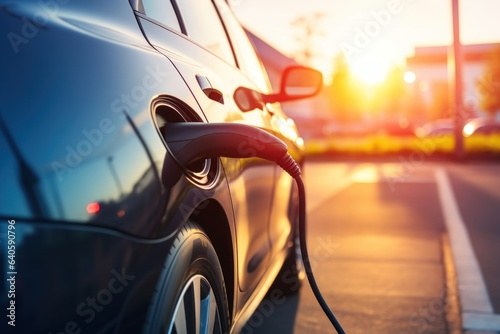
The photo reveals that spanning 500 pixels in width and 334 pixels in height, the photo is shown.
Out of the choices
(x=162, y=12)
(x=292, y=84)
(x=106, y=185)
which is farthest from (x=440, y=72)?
(x=106, y=185)

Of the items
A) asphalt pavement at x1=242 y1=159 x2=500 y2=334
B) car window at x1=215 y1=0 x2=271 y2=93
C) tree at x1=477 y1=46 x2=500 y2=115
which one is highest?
car window at x1=215 y1=0 x2=271 y2=93

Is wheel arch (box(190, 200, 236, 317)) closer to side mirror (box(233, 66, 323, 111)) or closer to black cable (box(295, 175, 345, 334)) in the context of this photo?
black cable (box(295, 175, 345, 334))

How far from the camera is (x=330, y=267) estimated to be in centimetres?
549

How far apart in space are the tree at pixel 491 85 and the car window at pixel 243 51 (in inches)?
2204

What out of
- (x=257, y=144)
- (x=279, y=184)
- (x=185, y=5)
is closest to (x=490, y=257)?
(x=279, y=184)

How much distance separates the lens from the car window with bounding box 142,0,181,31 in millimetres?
2569

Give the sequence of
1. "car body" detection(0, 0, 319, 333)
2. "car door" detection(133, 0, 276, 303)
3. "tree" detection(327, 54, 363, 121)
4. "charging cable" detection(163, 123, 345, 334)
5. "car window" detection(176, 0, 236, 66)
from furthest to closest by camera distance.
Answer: "tree" detection(327, 54, 363, 121)
"car window" detection(176, 0, 236, 66)
"car door" detection(133, 0, 276, 303)
"charging cable" detection(163, 123, 345, 334)
"car body" detection(0, 0, 319, 333)

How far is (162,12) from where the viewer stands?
9.08 ft

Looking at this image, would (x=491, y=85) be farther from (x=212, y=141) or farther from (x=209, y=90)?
(x=212, y=141)

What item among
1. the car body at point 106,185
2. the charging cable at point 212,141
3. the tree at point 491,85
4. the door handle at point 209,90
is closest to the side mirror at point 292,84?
the door handle at point 209,90

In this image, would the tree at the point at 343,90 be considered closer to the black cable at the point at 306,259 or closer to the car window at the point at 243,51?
the car window at the point at 243,51

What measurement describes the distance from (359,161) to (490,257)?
1601 centimetres

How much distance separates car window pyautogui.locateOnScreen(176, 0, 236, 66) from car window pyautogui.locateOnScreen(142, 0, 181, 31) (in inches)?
4.9

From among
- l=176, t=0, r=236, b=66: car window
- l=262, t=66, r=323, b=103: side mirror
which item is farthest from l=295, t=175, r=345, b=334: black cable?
l=262, t=66, r=323, b=103: side mirror
